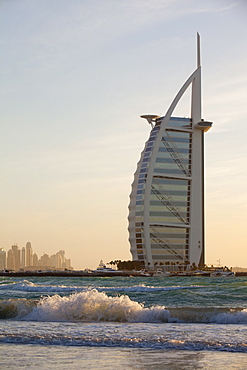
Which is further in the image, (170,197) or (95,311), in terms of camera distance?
(170,197)

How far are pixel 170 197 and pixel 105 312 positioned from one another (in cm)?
9492

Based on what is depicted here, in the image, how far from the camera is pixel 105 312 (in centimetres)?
2186

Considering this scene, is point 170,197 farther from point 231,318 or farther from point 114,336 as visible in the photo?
point 114,336

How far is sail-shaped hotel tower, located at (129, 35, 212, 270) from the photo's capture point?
11394 centimetres

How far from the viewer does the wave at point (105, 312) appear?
21.2 metres

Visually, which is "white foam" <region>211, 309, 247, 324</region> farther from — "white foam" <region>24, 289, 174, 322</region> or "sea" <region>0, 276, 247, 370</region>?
"white foam" <region>24, 289, 174, 322</region>

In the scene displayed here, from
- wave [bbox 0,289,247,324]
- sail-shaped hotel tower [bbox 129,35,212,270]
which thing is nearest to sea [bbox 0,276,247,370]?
wave [bbox 0,289,247,324]

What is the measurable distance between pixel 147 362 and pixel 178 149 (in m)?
108

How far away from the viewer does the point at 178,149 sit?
119 metres

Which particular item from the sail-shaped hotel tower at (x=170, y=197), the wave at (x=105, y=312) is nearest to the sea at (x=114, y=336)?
the wave at (x=105, y=312)

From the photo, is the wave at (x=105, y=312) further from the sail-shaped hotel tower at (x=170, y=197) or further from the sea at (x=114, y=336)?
the sail-shaped hotel tower at (x=170, y=197)

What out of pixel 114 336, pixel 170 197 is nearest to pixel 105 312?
pixel 114 336

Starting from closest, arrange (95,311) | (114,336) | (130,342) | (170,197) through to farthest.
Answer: (130,342)
(114,336)
(95,311)
(170,197)

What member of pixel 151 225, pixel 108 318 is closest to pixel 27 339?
pixel 108 318
